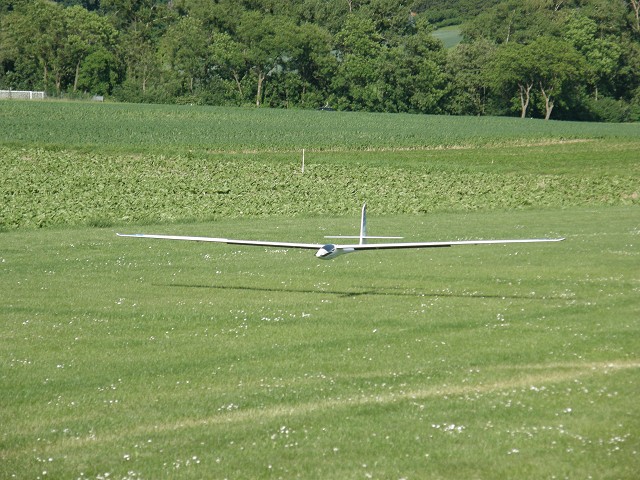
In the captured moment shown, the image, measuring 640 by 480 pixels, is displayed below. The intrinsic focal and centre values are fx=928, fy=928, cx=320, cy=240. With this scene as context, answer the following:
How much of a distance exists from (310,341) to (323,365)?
1.38m

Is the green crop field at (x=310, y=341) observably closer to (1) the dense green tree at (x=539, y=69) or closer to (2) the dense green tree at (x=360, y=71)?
(1) the dense green tree at (x=539, y=69)

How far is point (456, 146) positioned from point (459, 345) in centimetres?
5956

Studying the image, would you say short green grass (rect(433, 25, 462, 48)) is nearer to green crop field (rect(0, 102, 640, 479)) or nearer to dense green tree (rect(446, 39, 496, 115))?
dense green tree (rect(446, 39, 496, 115))

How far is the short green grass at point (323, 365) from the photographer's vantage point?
30.4ft

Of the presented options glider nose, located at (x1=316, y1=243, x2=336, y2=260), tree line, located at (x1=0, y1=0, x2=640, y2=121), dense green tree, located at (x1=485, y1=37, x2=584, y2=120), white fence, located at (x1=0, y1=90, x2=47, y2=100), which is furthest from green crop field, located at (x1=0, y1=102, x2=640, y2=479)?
tree line, located at (x1=0, y1=0, x2=640, y2=121)

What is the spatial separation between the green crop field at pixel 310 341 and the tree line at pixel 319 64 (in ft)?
274

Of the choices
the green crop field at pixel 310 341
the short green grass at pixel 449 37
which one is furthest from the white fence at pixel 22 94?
the short green grass at pixel 449 37

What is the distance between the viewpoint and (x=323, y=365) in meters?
12.5

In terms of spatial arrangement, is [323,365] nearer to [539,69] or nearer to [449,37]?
[539,69]

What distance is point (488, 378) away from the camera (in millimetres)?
11672

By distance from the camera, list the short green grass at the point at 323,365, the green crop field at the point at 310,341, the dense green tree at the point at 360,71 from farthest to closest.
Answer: the dense green tree at the point at 360,71 < the green crop field at the point at 310,341 < the short green grass at the point at 323,365

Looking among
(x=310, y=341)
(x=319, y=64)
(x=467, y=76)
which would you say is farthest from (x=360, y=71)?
(x=310, y=341)

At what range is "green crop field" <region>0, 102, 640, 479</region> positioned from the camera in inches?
370

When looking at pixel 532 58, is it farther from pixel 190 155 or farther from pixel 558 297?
pixel 558 297
